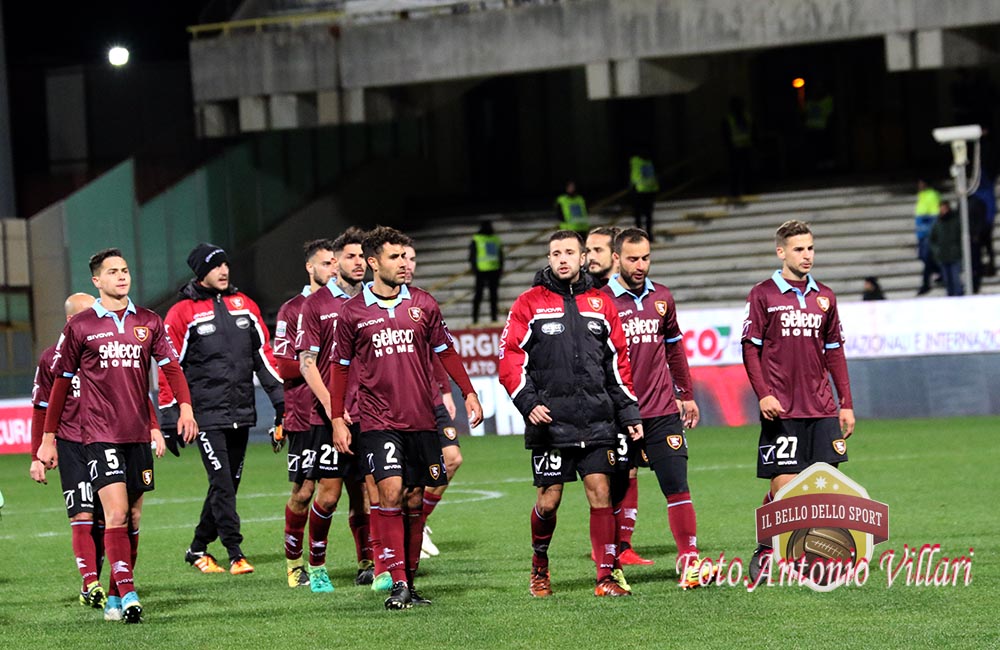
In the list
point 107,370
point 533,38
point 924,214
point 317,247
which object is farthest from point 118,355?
point 533,38

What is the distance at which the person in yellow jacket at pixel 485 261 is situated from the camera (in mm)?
31438

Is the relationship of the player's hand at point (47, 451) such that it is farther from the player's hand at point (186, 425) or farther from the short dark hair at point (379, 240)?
the short dark hair at point (379, 240)

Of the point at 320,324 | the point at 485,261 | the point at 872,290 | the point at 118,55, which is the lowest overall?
the point at 320,324

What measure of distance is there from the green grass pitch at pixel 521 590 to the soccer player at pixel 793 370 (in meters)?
0.81

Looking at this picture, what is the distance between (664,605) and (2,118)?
2700 cm

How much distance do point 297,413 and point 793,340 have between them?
330cm

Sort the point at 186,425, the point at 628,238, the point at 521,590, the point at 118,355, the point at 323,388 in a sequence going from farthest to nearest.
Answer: the point at 323,388, the point at 628,238, the point at 521,590, the point at 186,425, the point at 118,355

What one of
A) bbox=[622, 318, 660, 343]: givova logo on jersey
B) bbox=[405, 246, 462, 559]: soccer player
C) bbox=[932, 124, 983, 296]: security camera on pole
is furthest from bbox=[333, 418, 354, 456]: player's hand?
bbox=[932, 124, 983, 296]: security camera on pole

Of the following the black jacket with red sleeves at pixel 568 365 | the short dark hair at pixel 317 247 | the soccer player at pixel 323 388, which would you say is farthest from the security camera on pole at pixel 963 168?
the black jacket with red sleeves at pixel 568 365

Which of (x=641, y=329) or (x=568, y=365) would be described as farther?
(x=641, y=329)

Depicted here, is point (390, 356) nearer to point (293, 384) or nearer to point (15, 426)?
point (293, 384)

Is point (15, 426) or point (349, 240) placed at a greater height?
point (349, 240)

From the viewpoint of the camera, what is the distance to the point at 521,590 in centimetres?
Result: 1076

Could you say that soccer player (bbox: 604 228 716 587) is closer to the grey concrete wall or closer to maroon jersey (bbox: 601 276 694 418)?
maroon jersey (bbox: 601 276 694 418)
